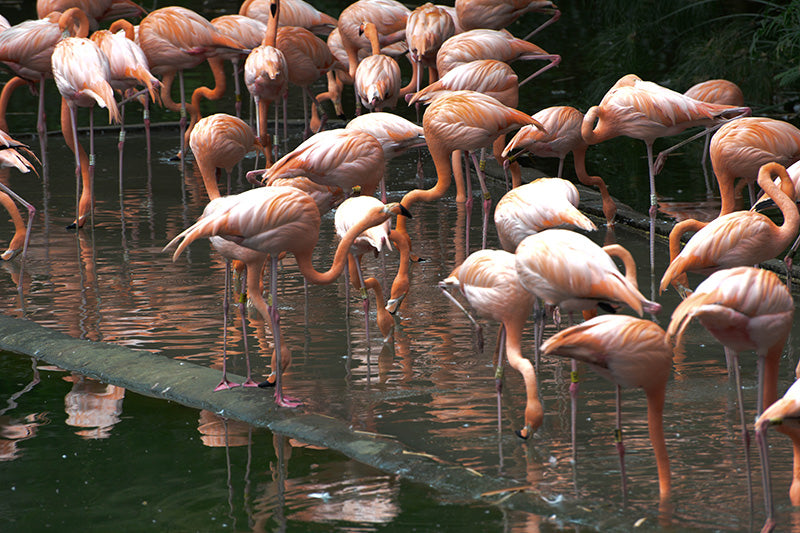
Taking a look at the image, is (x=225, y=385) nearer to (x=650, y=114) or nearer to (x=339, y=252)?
(x=339, y=252)

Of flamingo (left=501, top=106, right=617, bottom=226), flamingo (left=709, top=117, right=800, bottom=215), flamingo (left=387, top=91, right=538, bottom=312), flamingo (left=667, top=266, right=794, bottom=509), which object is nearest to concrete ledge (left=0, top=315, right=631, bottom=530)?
flamingo (left=667, top=266, right=794, bottom=509)

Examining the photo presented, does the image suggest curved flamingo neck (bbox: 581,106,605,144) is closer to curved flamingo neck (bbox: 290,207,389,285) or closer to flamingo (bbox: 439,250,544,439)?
curved flamingo neck (bbox: 290,207,389,285)

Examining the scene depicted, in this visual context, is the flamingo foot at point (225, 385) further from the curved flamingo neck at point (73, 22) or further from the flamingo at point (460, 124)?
the curved flamingo neck at point (73, 22)

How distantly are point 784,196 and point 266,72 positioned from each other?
13.5ft

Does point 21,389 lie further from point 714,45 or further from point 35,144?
point 714,45

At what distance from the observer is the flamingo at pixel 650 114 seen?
5.76 m

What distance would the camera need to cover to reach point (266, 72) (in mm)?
7492

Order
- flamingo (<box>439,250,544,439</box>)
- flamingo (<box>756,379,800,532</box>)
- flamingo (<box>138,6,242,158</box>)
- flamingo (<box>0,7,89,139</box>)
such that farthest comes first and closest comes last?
flamingo (<box>138,6,242,158</box>)
flamingo (<box>0,7,89,139</box>)
flamingo (<box>439,250,544,439</box>)
flamingo (<box>756,379,800,532</box>)

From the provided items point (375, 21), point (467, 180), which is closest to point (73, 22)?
point (375, 21)

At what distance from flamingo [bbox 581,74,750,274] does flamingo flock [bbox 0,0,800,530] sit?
12mm

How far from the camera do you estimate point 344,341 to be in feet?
15.9

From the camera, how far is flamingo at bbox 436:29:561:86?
7297 mm

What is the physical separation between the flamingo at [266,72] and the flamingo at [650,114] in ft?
7.71

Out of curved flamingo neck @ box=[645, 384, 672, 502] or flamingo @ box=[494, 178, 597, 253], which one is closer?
curved flamingo neck @ box=[645, 384, 672, 502]
